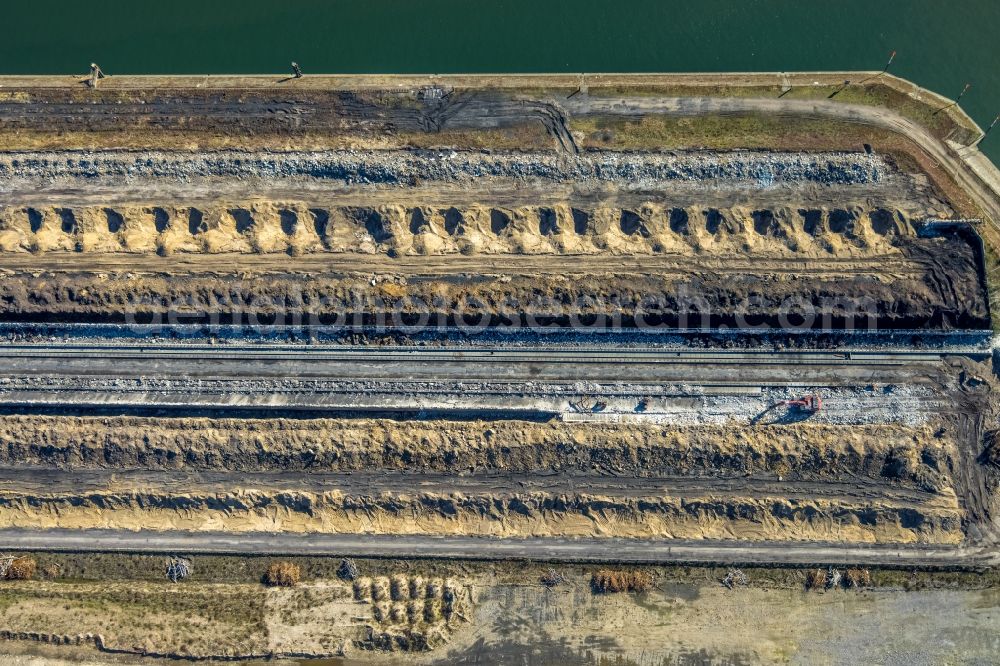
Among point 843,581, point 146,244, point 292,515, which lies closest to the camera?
point 843,581

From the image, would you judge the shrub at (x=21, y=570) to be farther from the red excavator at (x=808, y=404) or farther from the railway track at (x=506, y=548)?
the red excavator at (x=808, y=404)

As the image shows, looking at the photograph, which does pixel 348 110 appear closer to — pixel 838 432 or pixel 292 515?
pixel 292 515

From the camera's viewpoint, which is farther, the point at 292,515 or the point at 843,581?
the point at 292,515

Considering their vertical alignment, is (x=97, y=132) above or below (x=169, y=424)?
above

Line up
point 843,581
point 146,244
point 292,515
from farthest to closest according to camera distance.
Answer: point 146,244 < point 292,515 < point 843,581

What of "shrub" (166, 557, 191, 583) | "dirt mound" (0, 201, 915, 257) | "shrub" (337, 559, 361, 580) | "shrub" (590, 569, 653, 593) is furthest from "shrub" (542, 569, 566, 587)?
"shrub" (166, 557, 191, 583)

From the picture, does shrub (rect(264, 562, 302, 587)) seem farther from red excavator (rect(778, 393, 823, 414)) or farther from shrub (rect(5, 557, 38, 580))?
red excavator (rect(778, 393, 823, 414))

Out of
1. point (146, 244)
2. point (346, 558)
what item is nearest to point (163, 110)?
point (146, 244)

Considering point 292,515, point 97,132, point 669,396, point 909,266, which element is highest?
point 97,132
